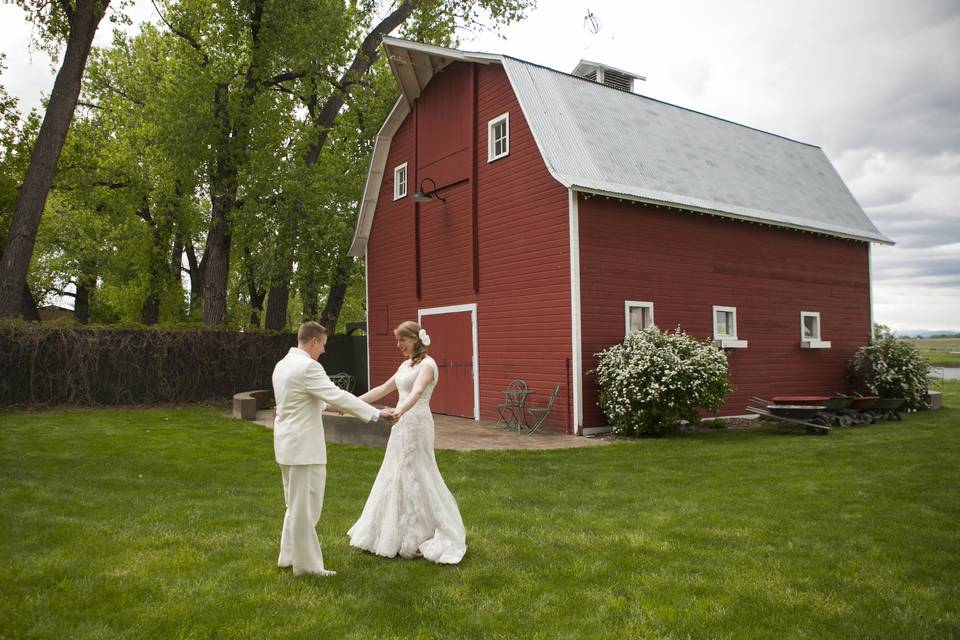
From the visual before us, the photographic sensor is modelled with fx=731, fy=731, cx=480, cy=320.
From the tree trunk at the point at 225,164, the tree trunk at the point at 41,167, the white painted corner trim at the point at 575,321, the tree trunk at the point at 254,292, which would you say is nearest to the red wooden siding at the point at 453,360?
the white painted corner trim at the point at 575,321

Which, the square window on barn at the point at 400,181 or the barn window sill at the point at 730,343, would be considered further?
the square window on barn at the point at 400,181

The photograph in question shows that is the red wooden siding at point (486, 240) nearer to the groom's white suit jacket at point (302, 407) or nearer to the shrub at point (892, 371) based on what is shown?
the groom's white suit jacket at point (302, 407)

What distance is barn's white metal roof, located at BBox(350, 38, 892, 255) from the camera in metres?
13.5

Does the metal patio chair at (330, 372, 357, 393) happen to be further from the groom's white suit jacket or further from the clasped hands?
the groom's white suit jacket

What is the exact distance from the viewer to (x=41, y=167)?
15773 millimetres

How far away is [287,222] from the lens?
68.0 feet

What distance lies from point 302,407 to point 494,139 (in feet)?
35.2

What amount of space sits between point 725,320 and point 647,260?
8.66 ft

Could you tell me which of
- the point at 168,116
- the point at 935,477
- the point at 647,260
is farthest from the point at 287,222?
the point at 935,477

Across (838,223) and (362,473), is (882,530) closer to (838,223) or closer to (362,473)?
(362,473)

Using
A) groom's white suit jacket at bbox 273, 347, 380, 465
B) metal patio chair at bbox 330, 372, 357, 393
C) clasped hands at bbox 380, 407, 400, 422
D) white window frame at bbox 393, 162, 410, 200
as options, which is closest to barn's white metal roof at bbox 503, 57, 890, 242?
white window frame at bbox 393, 162, 410, 200

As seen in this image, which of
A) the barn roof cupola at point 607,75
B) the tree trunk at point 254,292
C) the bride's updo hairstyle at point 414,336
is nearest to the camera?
the bride's updo hairstyle at point 414,336

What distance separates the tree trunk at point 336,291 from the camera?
22484mm

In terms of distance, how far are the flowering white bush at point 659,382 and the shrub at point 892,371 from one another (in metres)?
7.08
